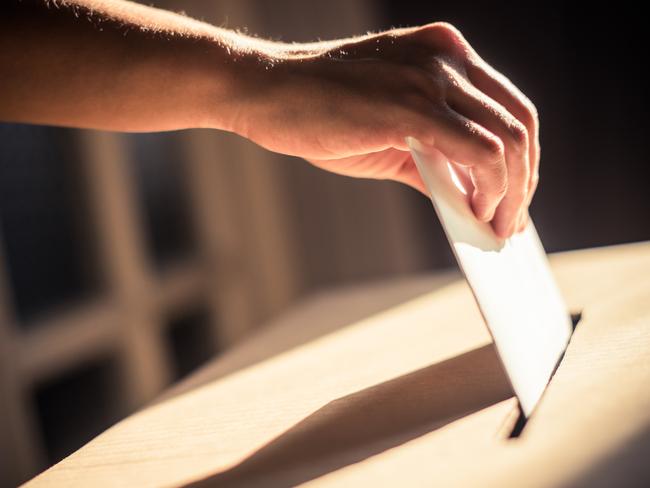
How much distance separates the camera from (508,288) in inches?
23.0

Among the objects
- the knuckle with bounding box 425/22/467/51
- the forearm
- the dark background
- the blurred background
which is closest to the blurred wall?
the blurred background

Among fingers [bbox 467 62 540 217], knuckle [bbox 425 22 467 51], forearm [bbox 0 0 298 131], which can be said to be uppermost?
forearm [bbox 0 0 298 131]

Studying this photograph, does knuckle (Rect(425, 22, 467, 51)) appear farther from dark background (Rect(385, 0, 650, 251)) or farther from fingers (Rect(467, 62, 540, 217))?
dark background (Rect(385, 0, 650, 251))

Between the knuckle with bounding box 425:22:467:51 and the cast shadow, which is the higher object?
the knuckle with bounding box 425:22:467:51

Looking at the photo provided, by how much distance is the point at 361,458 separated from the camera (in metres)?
0.47

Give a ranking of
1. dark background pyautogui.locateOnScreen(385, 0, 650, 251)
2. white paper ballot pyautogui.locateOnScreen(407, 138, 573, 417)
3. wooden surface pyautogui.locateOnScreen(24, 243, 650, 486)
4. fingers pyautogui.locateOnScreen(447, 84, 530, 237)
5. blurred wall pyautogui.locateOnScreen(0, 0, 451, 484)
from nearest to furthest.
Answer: wooden surface pyautogui.locateOnScreen(24, 243, 650, 486) < white paper ballot pyautogui.locateOnScreen(407, 138, 573, 417) < fingers pyautogui.locateOnScreen(447, 84, 530, 237) < blurred wall pyautogui.locateOnScreen(0, 0, 451, 484) < dark background pyautogui.locateOnScreen(385, 0, 650, 251)

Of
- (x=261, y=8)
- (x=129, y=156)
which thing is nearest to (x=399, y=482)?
(x=129, y=156)

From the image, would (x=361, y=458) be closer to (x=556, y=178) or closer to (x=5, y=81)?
(x=5, y=81)

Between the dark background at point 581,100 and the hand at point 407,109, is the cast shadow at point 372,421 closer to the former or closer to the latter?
the hand at point 407,109

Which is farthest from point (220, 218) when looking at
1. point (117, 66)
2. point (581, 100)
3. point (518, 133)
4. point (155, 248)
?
point (518, 133)

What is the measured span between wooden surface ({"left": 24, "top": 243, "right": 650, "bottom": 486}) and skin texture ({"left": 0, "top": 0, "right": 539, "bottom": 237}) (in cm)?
15

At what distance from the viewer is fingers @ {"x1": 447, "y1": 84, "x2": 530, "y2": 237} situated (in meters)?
0.61

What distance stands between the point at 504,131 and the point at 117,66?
37 cm

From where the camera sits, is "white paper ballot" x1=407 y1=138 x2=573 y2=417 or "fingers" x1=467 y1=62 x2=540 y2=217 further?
"fingers" x1=467 y1=62 x2=540 y2=217
